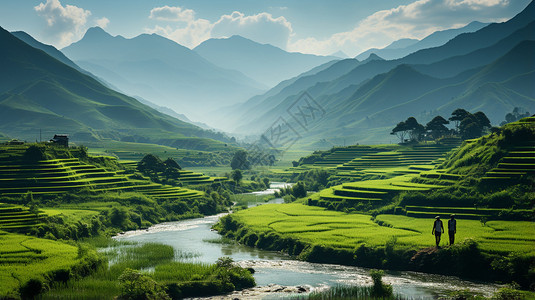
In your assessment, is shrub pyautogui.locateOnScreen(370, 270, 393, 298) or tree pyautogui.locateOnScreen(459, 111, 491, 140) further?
tree pyautogui.locateOnScreen(459, 111, 491, 140)

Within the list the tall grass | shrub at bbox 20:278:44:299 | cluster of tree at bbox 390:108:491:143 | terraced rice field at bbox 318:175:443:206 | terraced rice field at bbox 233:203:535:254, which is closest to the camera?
shrub at bbox 20:278:44:299

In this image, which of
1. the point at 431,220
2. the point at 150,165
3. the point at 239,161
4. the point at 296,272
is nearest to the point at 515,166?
the point at 431,220

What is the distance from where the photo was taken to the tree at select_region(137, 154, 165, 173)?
115875 mm

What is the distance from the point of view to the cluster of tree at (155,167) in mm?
115875

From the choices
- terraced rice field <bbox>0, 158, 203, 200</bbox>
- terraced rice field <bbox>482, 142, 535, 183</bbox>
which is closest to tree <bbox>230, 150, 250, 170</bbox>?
terraced rice field <bbox>0, 158, 203, 200</bbox>

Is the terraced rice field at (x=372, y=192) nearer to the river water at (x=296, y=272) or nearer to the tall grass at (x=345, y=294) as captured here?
the river water at (x=296, y=272)

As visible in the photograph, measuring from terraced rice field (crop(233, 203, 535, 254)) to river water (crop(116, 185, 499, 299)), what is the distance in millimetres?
4118

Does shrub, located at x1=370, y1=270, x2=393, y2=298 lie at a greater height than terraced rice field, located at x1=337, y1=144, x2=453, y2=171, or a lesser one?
lesser

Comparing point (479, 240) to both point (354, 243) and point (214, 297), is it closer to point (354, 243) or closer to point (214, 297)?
point (354, 243)

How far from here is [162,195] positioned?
3930 inches

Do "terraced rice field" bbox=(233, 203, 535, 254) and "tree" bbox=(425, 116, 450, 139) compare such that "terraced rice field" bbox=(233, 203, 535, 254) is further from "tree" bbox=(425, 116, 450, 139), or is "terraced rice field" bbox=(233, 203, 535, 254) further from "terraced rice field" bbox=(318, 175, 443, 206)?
"tree" bbox=(425, 116, 450, 139)

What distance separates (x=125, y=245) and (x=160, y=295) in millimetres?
26061

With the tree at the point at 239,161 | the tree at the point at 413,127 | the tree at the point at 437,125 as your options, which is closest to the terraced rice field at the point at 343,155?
the tree at the point at 413,127

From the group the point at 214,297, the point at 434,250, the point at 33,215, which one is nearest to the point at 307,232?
the point at 434,250
